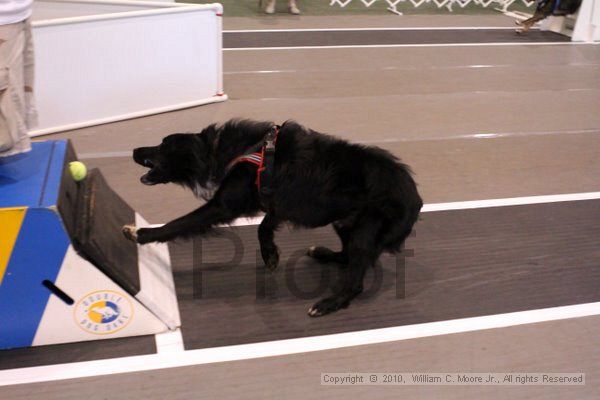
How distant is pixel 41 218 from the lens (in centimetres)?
198

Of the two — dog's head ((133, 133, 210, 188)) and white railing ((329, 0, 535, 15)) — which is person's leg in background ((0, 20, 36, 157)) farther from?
white railing ((329, 0, 535, 15))

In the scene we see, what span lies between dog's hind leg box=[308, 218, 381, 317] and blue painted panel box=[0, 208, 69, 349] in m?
1.12

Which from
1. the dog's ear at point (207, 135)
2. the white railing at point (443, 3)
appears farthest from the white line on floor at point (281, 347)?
the white railing at point (443, 3)

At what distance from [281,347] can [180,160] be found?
0.92 metres

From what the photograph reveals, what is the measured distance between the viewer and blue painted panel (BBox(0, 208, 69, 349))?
78.6 inches

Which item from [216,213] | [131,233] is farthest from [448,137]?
[131,233]

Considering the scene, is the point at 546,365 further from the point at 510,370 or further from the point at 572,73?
the point at 572,73

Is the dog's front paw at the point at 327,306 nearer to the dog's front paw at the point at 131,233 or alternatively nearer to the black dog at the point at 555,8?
the dog's front paw at the point at 131,233

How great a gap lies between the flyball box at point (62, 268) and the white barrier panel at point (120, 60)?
1938 millimetres

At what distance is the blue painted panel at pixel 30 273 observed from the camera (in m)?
2.00

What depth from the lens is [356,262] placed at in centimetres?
245

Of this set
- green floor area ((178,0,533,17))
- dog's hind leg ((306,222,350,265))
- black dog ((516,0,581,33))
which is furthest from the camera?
green floor area ((178,0,533,17))

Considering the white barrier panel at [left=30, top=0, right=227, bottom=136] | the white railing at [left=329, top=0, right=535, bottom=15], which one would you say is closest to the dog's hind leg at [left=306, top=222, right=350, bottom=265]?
the white barrier panel at [left=30, top=0, right=227, bottom=136]

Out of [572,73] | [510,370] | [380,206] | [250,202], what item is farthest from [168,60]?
[572,73]
